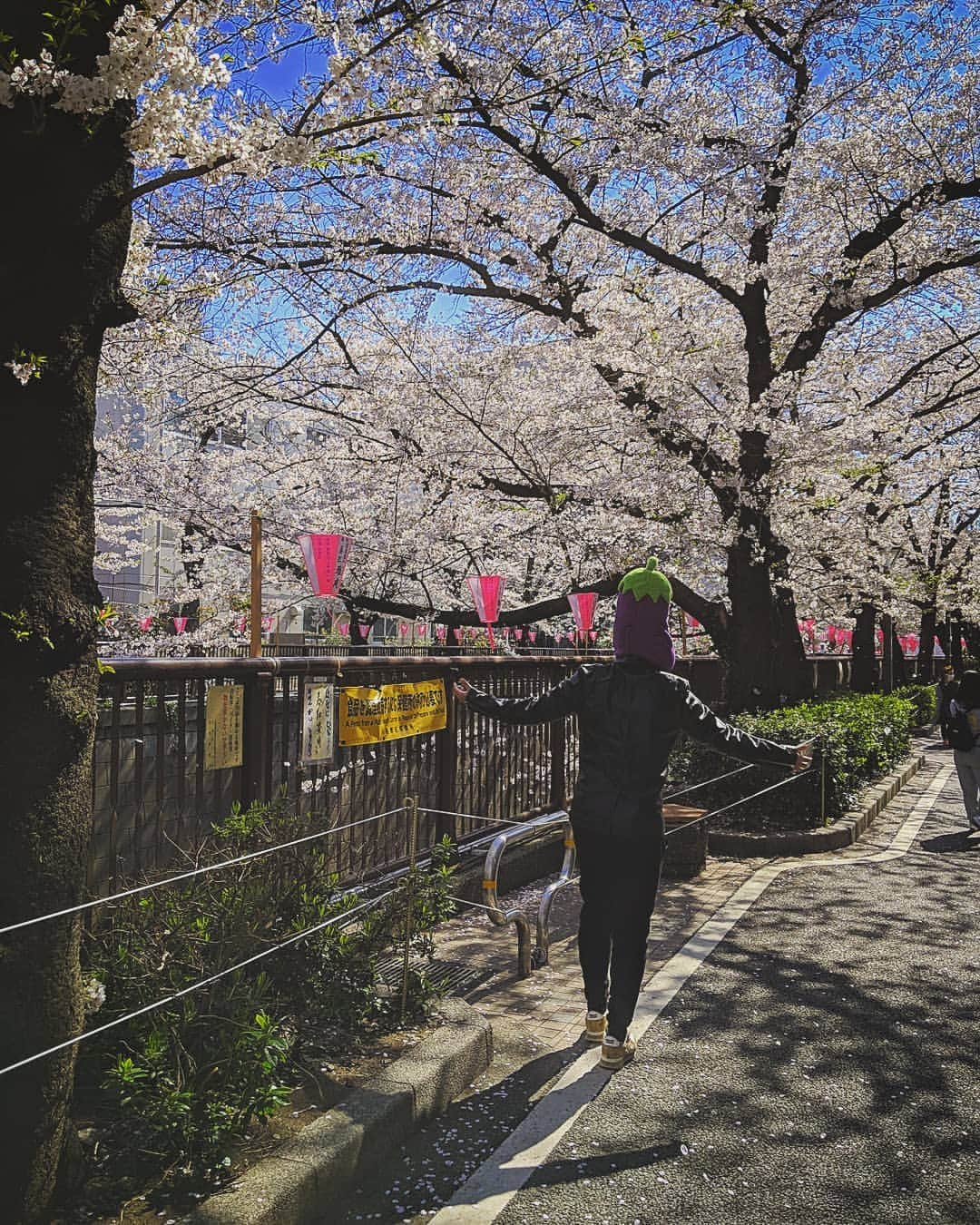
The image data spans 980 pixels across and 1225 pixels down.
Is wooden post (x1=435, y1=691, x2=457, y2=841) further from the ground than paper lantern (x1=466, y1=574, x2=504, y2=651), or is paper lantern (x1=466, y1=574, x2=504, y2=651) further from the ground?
paper lantern (x1=466, y1=574, x2=504, y2=651)

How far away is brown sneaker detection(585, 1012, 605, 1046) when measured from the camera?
487 centimetres

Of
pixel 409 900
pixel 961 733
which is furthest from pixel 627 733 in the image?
pixel 961 733

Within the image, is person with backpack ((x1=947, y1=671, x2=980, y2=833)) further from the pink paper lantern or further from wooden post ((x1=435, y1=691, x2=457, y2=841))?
wooden post ((x1=435, y1=691, x2=457, y2=841))

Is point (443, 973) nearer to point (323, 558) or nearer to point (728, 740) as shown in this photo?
point (728, 740)

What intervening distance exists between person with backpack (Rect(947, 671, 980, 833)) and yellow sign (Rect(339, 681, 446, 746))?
6.76 m

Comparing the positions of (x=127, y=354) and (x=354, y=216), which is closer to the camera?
(x=354, y=216)

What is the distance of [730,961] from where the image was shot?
627 cm

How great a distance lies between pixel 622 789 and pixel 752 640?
9.85 metres

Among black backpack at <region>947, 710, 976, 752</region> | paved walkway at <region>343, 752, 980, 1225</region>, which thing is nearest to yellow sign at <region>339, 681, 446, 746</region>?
paved walkway at <region>343, 752, 980, 1225</region>

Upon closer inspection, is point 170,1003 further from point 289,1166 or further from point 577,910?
point 577,910

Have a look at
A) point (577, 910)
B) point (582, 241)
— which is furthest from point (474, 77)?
point (577, 910)

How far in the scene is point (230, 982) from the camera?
151 inches

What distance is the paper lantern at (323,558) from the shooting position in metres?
12.5

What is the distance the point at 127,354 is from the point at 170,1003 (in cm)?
984
